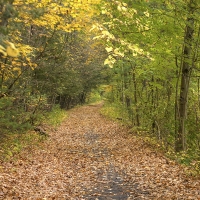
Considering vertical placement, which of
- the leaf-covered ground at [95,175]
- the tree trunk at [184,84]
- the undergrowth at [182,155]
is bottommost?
the leaf-covered ground at [95,175]

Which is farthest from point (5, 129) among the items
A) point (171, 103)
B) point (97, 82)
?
point (97, 82)

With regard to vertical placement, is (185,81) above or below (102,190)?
above

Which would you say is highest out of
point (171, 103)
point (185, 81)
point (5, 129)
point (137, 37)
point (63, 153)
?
point (137, 37)

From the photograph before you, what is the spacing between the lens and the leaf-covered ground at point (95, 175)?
301 inches

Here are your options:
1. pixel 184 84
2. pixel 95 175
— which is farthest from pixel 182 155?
pixel 95 175

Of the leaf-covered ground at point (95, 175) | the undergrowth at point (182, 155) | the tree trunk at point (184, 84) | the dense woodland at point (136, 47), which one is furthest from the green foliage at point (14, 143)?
the tree trunk at point (184, 84)

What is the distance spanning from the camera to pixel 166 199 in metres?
6.87

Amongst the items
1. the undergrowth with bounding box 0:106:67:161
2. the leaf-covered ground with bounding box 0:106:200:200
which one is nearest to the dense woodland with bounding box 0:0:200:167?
the undergrowth with bounding box 0:106:67:161

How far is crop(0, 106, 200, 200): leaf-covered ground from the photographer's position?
7.63 metres

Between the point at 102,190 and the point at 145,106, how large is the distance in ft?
28.2

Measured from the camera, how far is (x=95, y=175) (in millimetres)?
9930

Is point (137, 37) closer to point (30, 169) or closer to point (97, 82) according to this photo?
point (30, 169)

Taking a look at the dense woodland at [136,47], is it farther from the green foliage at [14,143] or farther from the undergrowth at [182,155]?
the green foliage at [14,143]

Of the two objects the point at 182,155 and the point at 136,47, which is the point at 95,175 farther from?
the point at 136,47
